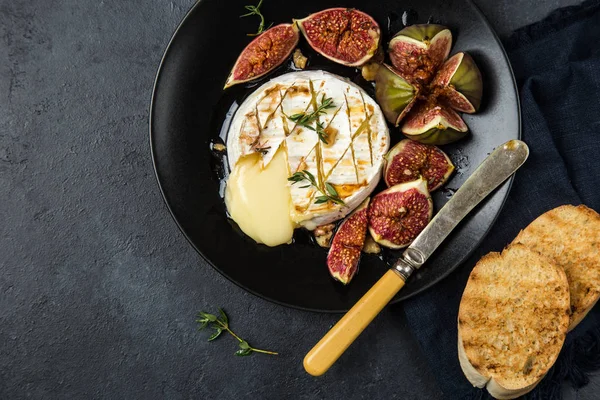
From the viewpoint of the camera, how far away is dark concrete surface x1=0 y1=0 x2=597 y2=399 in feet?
11.1

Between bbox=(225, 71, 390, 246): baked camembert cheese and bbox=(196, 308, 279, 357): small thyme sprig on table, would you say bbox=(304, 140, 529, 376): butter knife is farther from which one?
bbox=(196, 308, 279, 357): small thyme sprig on table

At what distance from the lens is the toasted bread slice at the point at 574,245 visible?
3.05 meters

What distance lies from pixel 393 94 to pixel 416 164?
40 cm

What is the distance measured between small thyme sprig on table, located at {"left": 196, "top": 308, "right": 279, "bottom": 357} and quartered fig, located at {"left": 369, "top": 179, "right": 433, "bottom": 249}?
100cm

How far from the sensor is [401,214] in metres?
3.04

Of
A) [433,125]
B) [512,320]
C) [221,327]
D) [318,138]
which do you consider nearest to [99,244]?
[221,327]

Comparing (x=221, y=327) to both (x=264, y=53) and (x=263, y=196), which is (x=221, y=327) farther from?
(x=264, y=53)

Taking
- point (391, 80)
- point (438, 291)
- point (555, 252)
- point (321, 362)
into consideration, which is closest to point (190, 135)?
point (391, 80)

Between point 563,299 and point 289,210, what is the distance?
1504 millimetres

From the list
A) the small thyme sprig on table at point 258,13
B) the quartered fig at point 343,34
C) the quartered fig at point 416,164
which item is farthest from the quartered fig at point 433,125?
the small thyme sprig on table at point 258,13

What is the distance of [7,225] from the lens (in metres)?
3.43

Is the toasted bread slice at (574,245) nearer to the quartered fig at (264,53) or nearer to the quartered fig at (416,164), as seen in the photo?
the quartered fig at (416,164)

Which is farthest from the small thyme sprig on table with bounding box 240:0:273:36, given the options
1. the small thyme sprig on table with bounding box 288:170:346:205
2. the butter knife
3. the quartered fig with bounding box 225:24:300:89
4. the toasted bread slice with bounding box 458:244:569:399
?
the toasted bread slice with bounding box 458:244:569:399

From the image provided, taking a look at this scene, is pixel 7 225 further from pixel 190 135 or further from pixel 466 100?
pixel 466 100
